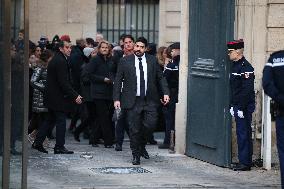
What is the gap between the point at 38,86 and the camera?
15.7 meters

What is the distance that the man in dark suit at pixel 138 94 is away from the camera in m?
14.3

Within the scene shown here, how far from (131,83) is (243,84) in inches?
68.3

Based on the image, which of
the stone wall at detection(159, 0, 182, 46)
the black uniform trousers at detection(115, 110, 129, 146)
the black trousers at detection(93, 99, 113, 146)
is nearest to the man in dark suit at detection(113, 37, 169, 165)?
the black uniform trousers at detection(115, 110, 129, 146)

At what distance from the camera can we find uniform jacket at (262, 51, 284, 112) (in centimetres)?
1094

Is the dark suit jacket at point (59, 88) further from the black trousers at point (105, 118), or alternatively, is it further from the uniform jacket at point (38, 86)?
the black trousers at point (105, 118)

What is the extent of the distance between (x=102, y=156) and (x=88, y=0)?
11593 mm

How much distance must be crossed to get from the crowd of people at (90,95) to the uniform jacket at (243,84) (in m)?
1.26

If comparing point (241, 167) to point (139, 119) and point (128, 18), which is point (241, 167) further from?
point (128, 18)

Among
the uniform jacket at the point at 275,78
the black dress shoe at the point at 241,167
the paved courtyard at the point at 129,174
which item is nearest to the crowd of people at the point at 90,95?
the paved courtyard at the point at 129,174

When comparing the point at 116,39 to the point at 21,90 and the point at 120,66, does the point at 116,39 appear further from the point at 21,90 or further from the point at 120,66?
the point at 21,90

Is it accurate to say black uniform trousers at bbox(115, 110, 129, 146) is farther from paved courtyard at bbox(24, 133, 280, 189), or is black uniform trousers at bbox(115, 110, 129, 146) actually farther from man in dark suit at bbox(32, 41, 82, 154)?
man in dark suit at bbox(32, 41, 82, 154)

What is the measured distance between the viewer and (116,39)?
27.1m

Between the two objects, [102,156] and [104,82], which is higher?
[104,82]

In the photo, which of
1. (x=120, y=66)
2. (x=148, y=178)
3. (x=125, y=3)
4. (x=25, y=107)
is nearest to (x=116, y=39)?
(x=125, y=3)
